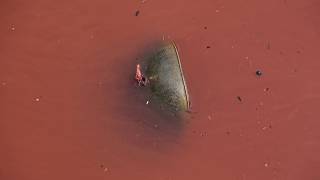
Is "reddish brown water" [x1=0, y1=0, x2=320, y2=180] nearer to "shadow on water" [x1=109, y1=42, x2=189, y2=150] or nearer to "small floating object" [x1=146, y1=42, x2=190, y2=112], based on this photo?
"shadow on water" [x1=109, y1=42, x2=189, y2=150]

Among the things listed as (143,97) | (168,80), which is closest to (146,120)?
(143,97)

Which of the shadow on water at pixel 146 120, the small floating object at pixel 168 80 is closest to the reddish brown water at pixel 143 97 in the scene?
the shadow on water at pixel 146 120

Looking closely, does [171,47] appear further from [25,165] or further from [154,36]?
[25,165]

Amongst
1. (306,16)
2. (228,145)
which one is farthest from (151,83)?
(306,16)

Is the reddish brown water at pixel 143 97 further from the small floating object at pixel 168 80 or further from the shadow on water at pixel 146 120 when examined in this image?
the small floating object at pixel 168 80

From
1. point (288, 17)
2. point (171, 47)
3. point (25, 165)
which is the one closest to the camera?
point (25, 165)

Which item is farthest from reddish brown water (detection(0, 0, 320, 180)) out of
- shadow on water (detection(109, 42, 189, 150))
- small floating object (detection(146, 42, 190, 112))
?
small floating object (detection(146, 42, 190, 112))

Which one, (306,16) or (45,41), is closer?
(45,41)
